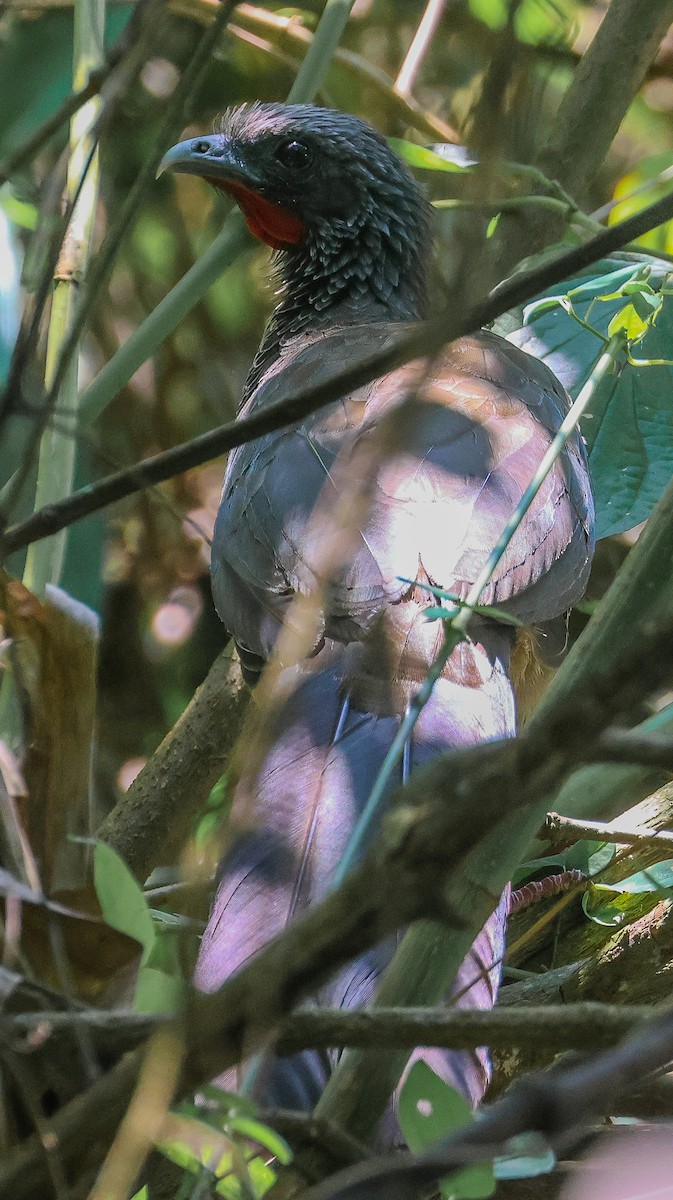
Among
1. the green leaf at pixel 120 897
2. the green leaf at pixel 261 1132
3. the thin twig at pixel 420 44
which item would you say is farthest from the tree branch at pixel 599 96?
the green leaf at pixel 261 1132

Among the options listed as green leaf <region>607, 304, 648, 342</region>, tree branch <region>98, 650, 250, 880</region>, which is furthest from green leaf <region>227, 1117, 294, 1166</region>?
tree branch <region>98, 650, 250, 880</region>

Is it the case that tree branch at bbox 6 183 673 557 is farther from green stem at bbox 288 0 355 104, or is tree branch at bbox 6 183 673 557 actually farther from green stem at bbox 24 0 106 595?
green stem at bbox 288 0 355 104

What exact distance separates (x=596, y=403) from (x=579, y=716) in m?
1.87

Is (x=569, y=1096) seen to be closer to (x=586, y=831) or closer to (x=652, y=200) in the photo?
(x=586, y=831)

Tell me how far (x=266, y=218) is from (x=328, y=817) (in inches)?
89.0

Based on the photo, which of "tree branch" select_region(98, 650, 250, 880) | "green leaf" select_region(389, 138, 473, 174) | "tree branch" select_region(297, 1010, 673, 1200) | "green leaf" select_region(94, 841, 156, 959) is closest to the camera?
"tree branch" select_region(297, 1010, 673, 1200)

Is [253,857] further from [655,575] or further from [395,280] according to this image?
[395,280]

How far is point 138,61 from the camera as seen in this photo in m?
1.15

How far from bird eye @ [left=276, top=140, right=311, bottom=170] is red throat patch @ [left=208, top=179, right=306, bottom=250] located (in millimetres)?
121

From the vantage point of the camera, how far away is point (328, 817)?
5.27 ft

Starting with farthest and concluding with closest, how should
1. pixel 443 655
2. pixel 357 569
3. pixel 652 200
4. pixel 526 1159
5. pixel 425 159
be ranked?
1. pixel 652 200
2. pixel 425 159
3. pixel 357 569
4. pixel 443 655
5. pixel 526 1159

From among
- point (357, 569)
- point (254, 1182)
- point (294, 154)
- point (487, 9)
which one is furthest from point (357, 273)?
point (254, 1182)

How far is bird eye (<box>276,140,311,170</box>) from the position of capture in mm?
3459

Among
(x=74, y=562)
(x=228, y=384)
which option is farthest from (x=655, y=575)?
(x=228, y=384)
